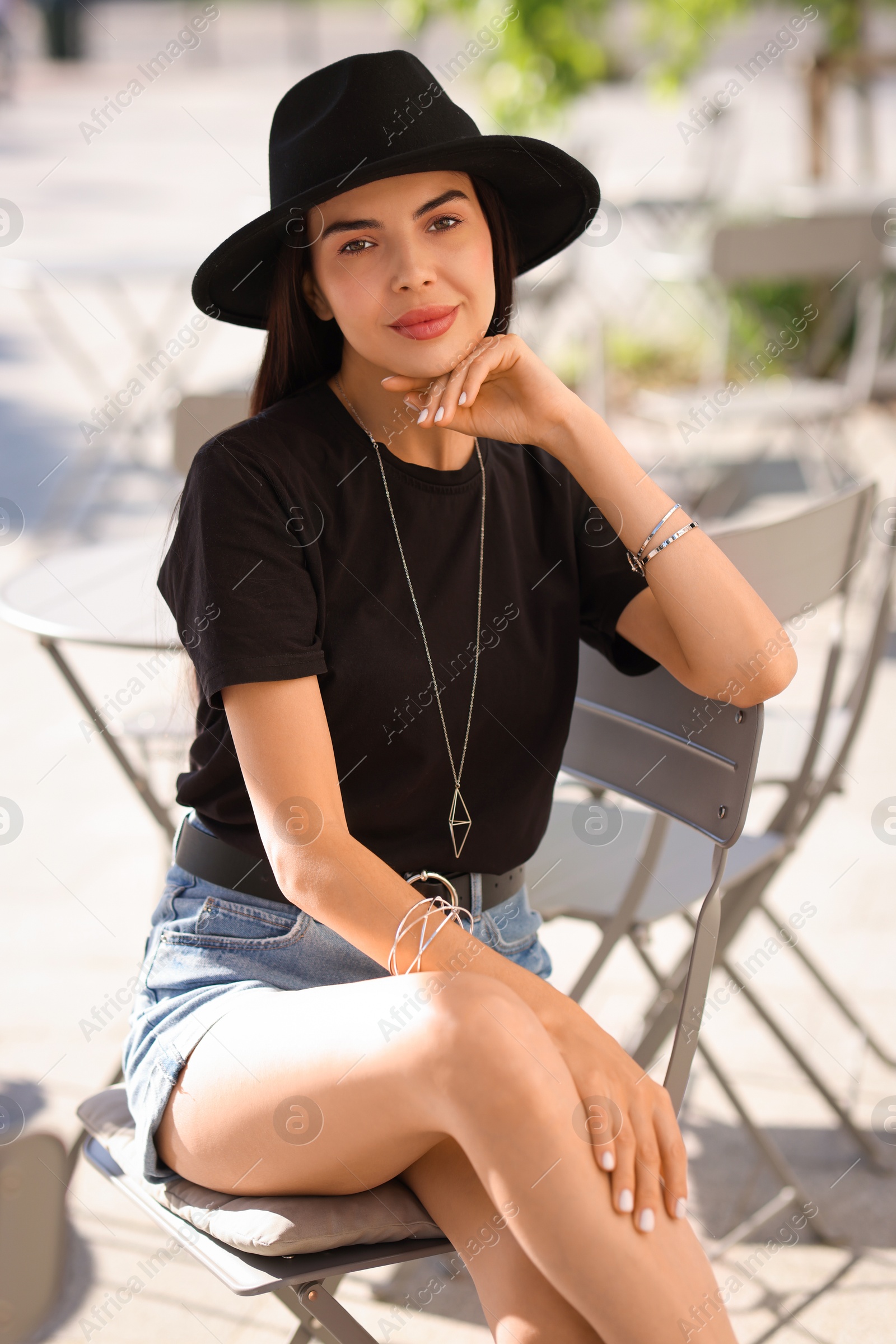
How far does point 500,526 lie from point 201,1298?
4.31 feet

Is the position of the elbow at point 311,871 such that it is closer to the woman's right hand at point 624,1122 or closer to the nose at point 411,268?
the woman's right hand at point 624,1122

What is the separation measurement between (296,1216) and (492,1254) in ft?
0.67

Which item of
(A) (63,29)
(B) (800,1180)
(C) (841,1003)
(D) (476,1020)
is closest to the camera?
(D) (476,1020)

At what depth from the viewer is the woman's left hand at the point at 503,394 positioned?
1.68 meters

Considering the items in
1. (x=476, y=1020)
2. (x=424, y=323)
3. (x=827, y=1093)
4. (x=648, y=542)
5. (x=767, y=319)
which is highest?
(x=767, y=319)

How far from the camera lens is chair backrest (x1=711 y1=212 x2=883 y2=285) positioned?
542 cm

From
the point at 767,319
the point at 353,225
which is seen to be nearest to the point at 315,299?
the point at 353,225

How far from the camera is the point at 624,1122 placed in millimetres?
1324

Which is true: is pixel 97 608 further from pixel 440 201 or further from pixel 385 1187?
pixel 385 1187

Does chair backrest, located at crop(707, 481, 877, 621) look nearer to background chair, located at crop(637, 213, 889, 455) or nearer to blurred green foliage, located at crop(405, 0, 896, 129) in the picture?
background chair, located at crop(637, 213, 889, 455)

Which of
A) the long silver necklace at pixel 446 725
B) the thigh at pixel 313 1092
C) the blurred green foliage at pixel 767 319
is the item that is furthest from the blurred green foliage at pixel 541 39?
the thigh at pixel 313 1092

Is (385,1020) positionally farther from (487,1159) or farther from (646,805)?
(646,805)

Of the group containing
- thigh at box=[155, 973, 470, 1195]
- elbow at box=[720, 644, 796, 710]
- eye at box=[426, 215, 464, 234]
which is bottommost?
thigh at box=[155, 973, 470, 1195]

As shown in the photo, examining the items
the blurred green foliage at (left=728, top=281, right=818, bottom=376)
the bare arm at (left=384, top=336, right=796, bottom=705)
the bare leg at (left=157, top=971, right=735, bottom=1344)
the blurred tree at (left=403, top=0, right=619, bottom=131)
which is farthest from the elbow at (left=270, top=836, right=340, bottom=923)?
the blurred green foliage at (left=728, top=281, right=818, bottom=376)
